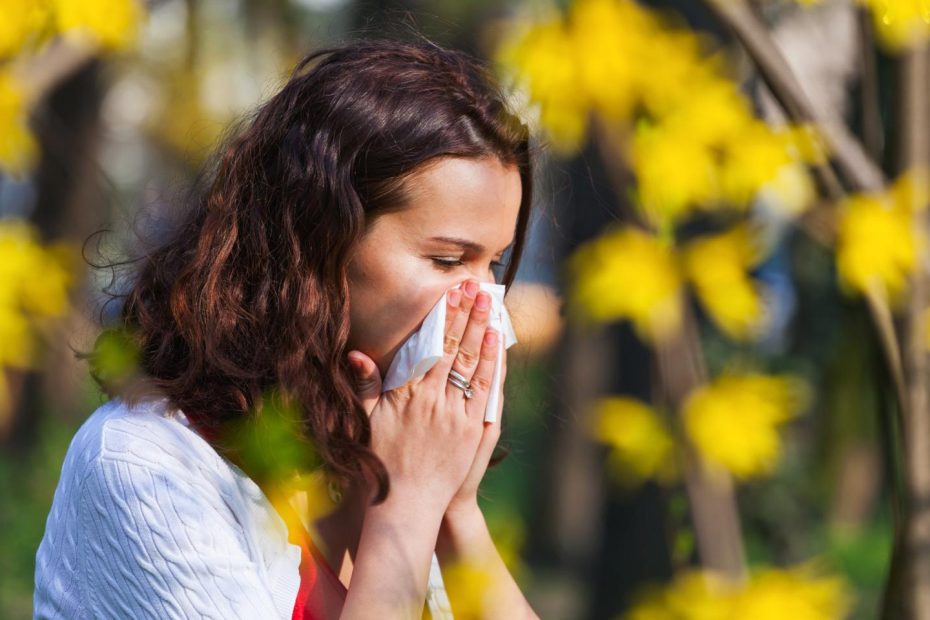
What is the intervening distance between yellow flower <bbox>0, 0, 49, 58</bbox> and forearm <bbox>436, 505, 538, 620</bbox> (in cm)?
117

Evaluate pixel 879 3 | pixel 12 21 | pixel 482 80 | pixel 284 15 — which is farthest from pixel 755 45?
pixel 284 15

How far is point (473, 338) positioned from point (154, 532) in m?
0.53

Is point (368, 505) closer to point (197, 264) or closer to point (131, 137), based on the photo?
point (197, 264)

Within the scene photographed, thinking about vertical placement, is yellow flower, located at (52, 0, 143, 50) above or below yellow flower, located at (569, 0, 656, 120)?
above

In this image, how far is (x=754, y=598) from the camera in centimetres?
215

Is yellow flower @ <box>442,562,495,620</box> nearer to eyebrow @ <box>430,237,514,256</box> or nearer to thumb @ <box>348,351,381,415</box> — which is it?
thumb @ <box>348,351,381,415</box>

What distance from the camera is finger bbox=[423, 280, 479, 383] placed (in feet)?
5.63

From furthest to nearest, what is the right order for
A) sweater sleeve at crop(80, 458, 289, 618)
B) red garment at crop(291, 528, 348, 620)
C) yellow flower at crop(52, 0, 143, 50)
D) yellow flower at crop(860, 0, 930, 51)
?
1. yellow flower at crop(52, 0, 143, 50)
2. yellow flower at crop(860, 0, 930, 51)
3. red garment at crop(291, 528, 348, 620)
4. sweater sleeve at crop(80, 458, 289, 618)

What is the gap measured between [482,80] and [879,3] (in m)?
0.65

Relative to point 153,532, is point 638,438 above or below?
below

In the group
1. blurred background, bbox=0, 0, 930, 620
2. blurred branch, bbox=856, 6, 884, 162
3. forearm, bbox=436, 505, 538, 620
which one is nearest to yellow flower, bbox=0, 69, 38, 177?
blurred background, bbox=0, 0, 930, 620

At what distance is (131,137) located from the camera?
22391 millimetres

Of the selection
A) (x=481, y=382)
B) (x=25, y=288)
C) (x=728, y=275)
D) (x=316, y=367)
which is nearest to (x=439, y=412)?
(x=481, y=382)

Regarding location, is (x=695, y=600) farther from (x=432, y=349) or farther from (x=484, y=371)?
(x=432, y=349)
